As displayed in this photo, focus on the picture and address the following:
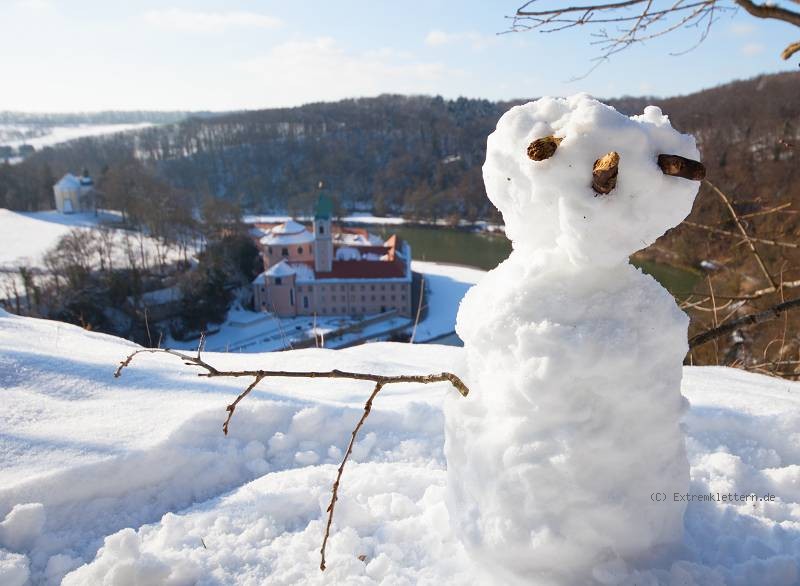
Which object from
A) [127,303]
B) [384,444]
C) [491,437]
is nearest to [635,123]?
[491,437]

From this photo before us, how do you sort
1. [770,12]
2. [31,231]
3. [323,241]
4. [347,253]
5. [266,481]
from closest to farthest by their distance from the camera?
[266,481] → [770,12] → [323,241] → [347,253] → [31,231]

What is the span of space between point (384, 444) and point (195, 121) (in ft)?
301

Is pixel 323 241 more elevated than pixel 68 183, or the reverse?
pixel 68 183

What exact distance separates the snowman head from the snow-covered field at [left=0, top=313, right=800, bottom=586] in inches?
21.1

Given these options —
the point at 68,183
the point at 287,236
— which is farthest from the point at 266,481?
the point at 68,183

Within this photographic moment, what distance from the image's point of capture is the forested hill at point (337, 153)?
162 ft

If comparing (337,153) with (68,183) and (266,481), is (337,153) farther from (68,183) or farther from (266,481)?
(266,481)

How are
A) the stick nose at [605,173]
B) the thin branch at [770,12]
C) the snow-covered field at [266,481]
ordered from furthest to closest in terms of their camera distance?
the thin branch at [770,12] < the snow-covered field at [266,481] < the stick nose at [605,173]

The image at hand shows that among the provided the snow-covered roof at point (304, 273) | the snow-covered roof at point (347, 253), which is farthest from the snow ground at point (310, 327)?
the snow-covered roof at point (347, 253)

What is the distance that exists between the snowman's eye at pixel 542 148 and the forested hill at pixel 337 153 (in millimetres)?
39622

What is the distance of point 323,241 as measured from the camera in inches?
994

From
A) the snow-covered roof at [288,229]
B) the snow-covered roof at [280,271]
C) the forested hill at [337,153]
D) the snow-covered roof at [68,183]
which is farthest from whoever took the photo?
the forested hill at [337,153]

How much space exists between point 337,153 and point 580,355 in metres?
67.9

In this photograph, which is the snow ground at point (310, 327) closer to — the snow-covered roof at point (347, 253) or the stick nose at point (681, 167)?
the snow-covered roof at point (347, 253)
